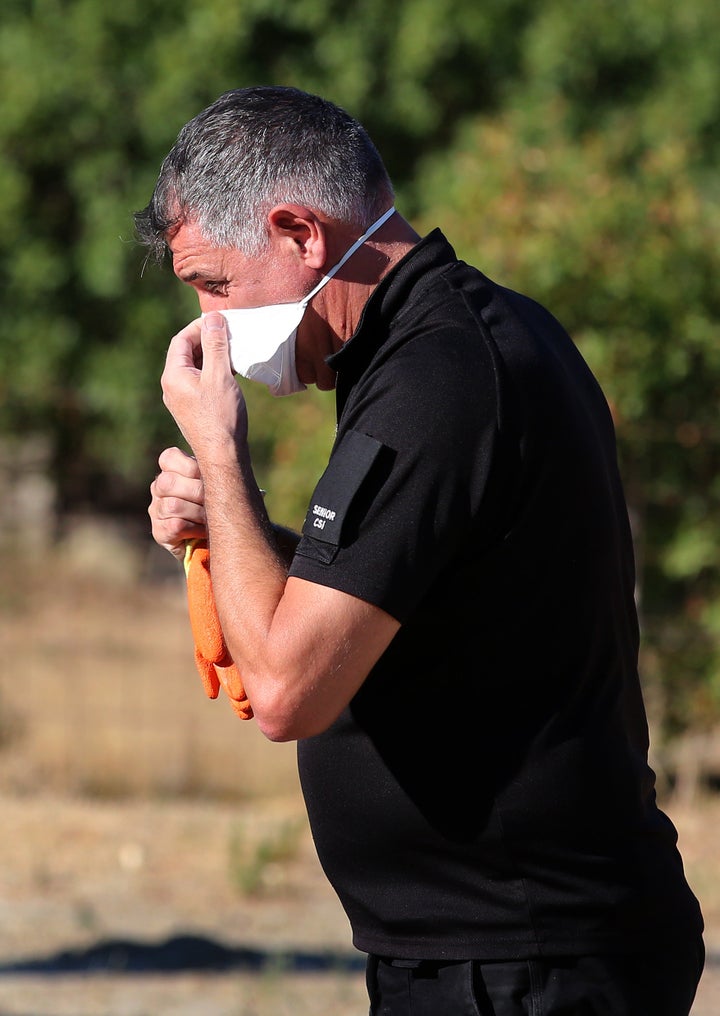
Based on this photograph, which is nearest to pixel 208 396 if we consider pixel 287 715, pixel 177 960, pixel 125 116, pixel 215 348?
pixel 215 348

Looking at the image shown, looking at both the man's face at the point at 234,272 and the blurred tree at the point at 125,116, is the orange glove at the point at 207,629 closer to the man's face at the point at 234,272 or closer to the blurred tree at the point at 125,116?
the man's face at the point at 234,272

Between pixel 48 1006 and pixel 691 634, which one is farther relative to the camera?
pixel 691 634

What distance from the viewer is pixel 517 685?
1.75 m

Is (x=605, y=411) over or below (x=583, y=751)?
over

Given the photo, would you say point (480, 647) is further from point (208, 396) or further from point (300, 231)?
point (300, 231)

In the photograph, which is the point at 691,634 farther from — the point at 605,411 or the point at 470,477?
the point at 470,477

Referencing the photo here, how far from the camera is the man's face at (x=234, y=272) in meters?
1.89

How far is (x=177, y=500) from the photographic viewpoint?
1.95m

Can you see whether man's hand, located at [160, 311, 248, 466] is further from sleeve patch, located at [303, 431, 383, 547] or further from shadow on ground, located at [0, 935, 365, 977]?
shadow on ground, located at [0, 935, 365, 977]

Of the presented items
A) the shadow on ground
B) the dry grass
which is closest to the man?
the shadow on ground

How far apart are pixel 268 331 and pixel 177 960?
124 inches

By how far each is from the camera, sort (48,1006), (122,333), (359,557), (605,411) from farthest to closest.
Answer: (122,333)
(48,1006)
(605,411)
(359,557)

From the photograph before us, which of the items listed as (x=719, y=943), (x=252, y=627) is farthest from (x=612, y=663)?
(x=719, y=943)

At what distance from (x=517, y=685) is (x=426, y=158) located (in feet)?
35.5
